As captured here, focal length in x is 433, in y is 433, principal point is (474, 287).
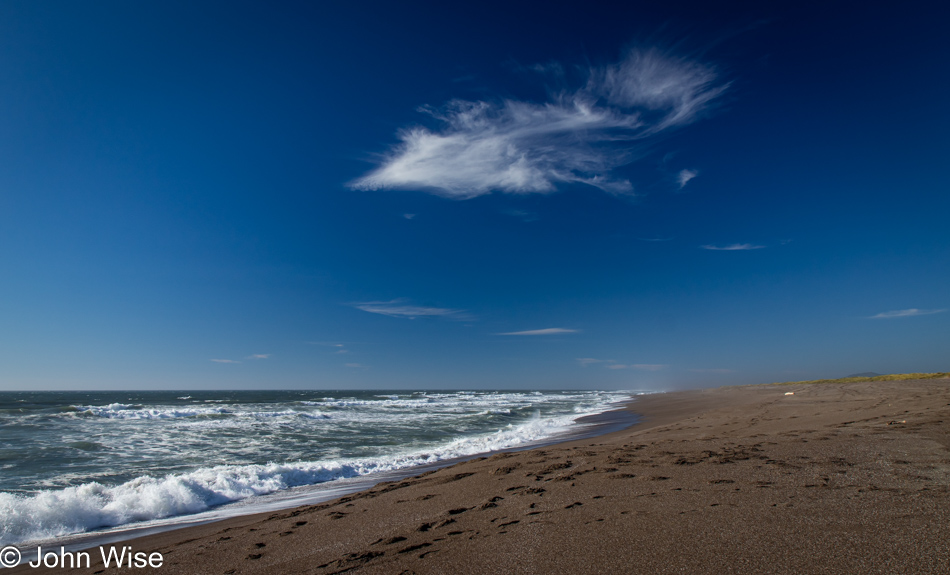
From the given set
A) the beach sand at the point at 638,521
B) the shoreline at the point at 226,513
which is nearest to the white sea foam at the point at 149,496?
the shoreline at the point at 226,513

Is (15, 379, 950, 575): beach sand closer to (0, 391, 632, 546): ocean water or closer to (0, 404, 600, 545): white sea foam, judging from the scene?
(0, 404, 600, 545): white sea foam

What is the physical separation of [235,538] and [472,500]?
9.16 feet

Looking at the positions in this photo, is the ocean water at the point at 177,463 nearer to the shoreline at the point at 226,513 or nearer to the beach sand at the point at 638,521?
the shoreline at the point at 226,513

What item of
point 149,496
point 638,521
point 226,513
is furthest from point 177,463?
point 638,521

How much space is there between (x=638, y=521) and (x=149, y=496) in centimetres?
807

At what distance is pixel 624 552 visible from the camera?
3.23 metres

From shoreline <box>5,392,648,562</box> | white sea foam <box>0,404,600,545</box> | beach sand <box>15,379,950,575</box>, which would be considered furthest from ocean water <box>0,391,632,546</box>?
beach sand <box>15,379,950,575</box>

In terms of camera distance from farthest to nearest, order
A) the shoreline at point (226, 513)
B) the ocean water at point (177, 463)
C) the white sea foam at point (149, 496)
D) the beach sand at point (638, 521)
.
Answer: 1. the ocean water at point (177, 463)
2. the white sea foam at point (149, 496)
3. the shoreline at point (226, 513)
4. the beach sand at point (638, 521)

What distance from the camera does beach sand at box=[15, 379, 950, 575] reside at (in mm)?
3021

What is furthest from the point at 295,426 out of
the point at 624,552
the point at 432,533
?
the point at 624,552

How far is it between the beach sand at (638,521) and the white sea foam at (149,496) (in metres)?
1.78

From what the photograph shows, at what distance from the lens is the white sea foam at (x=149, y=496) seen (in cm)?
639

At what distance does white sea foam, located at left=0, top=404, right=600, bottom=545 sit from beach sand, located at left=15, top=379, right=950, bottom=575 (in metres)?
1.78

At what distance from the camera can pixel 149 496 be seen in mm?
7461
